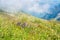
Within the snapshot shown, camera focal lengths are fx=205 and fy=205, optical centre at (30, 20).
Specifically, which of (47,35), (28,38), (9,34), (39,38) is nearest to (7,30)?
(9,34)

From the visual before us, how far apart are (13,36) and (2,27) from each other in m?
1.48

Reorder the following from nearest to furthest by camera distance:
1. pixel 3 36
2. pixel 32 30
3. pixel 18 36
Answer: pixel 3 36
pixel 18 36
pixel 32 30

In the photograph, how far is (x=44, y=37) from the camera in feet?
63.3

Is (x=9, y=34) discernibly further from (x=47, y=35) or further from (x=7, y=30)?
(x=47, y=35)

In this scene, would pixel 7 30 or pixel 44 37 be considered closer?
pixel 7 30

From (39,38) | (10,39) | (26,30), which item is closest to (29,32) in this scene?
(26,30)

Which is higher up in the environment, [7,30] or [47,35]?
[7,30]

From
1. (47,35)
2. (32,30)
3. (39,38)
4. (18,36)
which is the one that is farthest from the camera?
(32,30)

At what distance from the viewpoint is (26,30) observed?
20.9 m

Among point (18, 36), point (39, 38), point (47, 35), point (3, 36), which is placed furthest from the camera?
point (47, 35)

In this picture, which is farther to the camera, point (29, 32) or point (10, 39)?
point (29, 32)

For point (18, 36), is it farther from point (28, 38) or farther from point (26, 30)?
point (26, 30)

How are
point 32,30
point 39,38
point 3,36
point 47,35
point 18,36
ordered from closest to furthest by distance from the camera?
1. point 3,36
2. point 18,36
3. point 39,38
4. point 47,35
5. point 32,30

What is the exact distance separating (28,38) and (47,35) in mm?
3182
